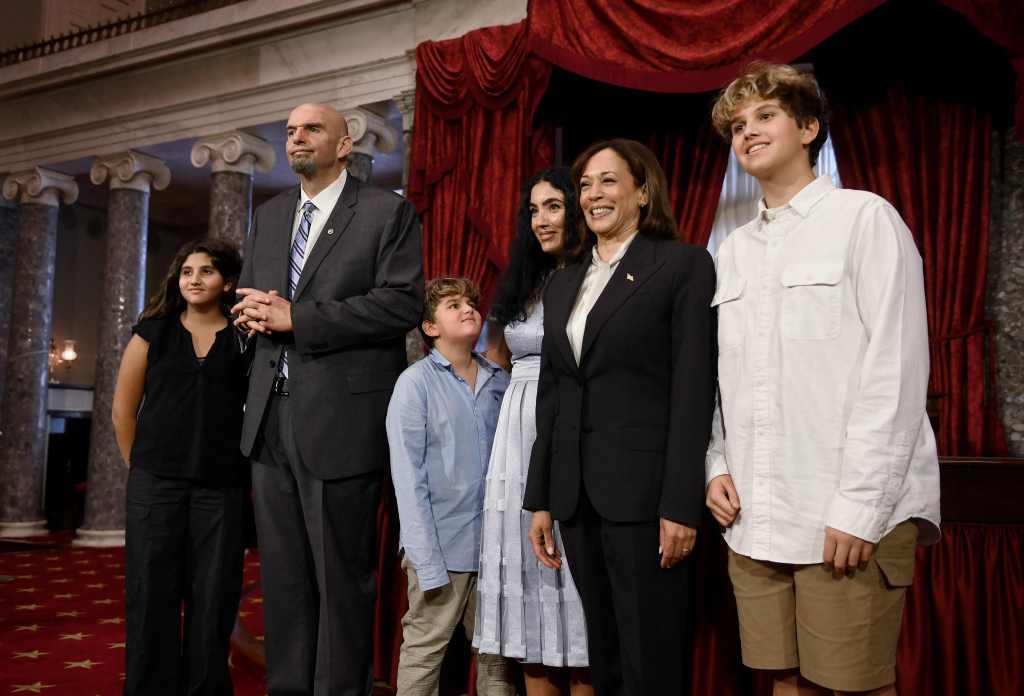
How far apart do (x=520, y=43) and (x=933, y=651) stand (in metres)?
3.57

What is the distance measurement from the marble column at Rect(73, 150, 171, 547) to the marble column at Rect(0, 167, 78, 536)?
2.79 feet

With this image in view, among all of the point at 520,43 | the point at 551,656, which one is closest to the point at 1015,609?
the point at 551,656

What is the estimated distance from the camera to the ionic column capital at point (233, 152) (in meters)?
7.41

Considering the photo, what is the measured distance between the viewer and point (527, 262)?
286 centimetres

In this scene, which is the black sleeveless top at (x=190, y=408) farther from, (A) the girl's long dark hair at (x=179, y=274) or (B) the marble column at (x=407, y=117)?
(B) the marble column at (x=407, y=117)

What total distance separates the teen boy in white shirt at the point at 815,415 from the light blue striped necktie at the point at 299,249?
1.20 m

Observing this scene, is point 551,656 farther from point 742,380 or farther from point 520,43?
point 520,43

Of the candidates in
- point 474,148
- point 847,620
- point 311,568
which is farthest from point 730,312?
point 474,148

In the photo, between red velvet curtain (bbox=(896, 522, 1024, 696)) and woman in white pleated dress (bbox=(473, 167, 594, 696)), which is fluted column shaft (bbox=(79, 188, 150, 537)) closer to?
woman in white pleated dress (bbox=(473, 167, 594, 696))

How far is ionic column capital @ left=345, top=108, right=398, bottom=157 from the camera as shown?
639 centimetres

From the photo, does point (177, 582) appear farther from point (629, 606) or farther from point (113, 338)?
point (113, 338)

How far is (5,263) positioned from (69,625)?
5.88 metres

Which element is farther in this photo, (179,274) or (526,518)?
(179,274)

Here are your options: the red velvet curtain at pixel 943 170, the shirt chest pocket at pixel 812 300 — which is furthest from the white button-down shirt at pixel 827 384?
the red velvet curtain at pixel 943 170
